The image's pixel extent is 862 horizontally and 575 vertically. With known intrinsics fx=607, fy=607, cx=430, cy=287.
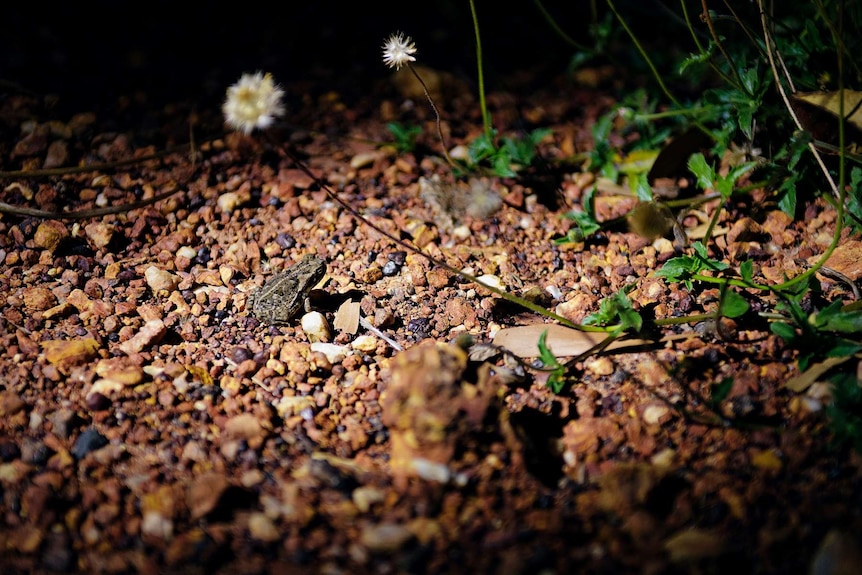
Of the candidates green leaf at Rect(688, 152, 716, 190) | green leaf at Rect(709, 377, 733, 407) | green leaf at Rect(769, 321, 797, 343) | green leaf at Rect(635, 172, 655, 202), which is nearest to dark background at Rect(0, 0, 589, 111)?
green leaf at Rect(635, 172, 655, 202)

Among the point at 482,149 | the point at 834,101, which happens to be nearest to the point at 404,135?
the point at 482,149

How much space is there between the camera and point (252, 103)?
1614 mm

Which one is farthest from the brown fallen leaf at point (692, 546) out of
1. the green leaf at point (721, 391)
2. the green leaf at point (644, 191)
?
the green leaf at point (644, 191)

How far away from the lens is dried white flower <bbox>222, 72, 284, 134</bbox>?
5.26 feet

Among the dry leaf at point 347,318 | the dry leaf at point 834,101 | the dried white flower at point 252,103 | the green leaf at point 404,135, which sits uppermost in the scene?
the green leaf at point 404,135

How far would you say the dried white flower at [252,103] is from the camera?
5.26 ft

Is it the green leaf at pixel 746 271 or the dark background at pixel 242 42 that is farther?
the dark background at pixel 242 42

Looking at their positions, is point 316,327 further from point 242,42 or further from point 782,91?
point 242,42

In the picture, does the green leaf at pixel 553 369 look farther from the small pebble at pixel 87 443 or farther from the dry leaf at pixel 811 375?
the small pebble at pixel 87 443

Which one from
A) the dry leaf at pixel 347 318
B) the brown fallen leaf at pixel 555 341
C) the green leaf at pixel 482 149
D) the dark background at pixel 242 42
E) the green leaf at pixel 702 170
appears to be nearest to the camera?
the brown fallen leaf at pixel 555 341

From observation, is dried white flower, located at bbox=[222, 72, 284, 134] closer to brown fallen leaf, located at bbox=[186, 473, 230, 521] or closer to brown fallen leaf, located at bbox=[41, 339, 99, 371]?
brown fallen leaf, located at bbox=[41, 339, 99, 371]

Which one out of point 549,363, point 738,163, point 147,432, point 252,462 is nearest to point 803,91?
point 738,163

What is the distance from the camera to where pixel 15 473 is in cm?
141

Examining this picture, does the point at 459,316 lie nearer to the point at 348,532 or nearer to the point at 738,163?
the point at 348,532
